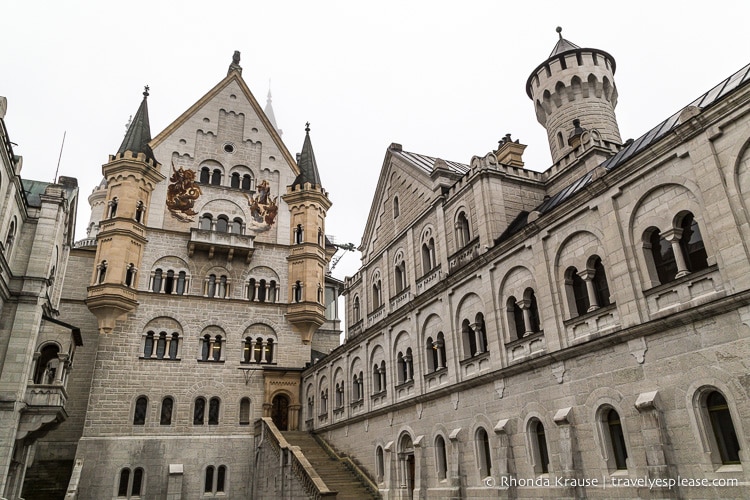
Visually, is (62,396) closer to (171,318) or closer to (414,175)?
(171,318)

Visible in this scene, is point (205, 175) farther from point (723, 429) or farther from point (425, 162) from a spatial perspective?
point (723, 429)

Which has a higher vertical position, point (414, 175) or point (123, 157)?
point (123, 157)

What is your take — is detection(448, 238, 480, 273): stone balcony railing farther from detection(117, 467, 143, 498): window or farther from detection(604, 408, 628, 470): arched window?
detection(117, 467, 143, 498): window

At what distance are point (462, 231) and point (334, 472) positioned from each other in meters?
14.7

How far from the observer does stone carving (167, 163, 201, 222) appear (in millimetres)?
40906

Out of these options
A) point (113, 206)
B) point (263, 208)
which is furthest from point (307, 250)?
point (113, 206)

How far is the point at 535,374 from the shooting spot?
17922 millimetres

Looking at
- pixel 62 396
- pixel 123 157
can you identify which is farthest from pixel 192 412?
pixel 123 157

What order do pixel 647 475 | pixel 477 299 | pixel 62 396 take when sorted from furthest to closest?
1. pixel 62 396
2. pixel 477 299
3. pixel 647 475

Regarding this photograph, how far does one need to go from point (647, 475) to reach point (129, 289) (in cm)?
3278

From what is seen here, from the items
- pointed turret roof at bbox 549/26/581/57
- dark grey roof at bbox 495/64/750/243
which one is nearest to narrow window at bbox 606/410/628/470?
dark grey roof at bbox 495/64/750/243

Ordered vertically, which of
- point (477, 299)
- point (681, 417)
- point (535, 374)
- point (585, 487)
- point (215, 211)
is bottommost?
point (585, 487)

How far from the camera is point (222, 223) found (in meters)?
42.3

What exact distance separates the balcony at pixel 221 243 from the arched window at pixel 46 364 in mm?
12764
